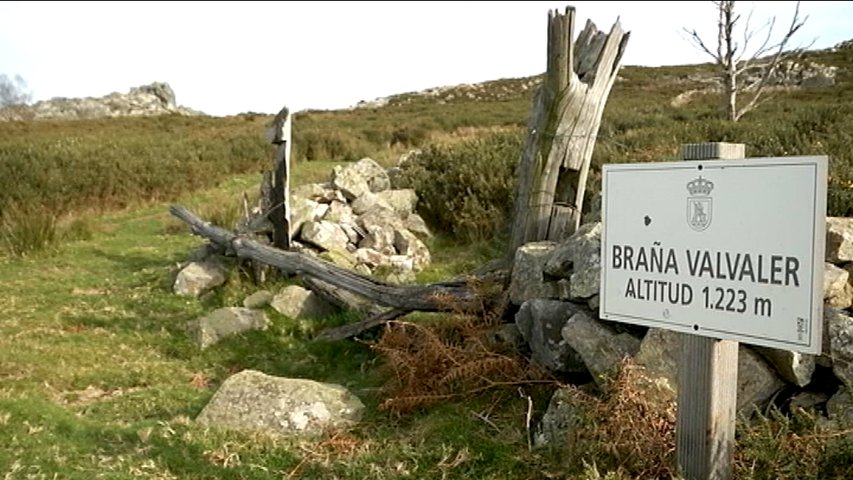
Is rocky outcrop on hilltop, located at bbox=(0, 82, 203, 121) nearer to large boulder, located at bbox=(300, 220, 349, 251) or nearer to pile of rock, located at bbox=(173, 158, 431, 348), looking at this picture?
pile of rock, located at bbox=(173, 158, 431, 348)

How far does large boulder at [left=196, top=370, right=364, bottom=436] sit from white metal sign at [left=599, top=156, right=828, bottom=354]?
210 cm

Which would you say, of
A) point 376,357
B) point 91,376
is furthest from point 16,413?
point 376,357

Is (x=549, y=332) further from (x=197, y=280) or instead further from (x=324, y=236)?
(x=197, y=280)

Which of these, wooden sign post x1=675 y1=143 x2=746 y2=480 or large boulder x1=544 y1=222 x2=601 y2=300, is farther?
large boulder x1=544 y1=222 x2=601 y2=300

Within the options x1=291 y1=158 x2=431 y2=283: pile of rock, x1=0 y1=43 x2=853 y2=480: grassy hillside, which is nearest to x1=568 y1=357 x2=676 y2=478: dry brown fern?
x1=0 y1=43 x2=853 y2=480: grassy hillside

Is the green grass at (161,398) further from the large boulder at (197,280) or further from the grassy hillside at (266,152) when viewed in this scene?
the grassy hillside at (266,152)

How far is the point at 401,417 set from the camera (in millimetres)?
4527

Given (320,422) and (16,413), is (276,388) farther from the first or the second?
(16,413)

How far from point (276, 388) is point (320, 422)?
0.40 m

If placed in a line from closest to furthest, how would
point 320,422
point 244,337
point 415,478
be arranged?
point 415,478 → point 320,422 → point 244,337

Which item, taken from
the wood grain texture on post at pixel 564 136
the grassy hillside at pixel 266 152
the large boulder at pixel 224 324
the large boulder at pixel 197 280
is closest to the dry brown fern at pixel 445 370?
the wood grain texture on post at pixel 564 136

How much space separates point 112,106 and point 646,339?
6677 centimetres

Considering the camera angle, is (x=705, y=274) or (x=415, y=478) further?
(x=415, y=478)

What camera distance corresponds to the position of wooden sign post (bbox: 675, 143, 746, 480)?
113 inches
